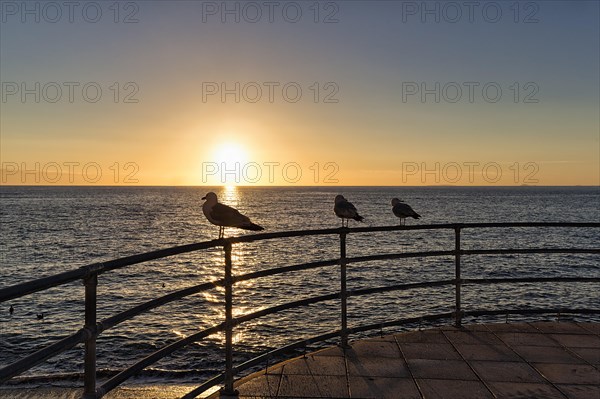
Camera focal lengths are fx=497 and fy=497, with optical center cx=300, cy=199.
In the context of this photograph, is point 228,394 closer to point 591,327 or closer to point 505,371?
point 505,371

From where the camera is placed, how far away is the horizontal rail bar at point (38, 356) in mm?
2051

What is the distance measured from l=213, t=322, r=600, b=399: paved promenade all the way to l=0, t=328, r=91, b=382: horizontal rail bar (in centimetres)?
212

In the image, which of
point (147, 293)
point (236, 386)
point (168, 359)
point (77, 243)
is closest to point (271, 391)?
point (236, 386)

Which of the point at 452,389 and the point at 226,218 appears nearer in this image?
the point at 452,389

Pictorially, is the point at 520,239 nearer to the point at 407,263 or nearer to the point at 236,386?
the point at 407,263

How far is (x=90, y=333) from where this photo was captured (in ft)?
8.88

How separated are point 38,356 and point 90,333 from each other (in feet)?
1.45

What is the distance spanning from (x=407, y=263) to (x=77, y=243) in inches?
1543

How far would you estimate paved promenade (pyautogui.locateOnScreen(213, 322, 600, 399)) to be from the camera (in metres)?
4.43

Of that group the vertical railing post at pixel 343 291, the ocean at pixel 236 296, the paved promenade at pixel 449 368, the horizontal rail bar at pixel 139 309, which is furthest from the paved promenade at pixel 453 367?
the ocean at pixel 236 296

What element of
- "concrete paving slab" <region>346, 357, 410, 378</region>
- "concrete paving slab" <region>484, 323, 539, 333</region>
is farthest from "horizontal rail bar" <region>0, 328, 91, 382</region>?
"concrete paving slab" <region>484, 323, 539, 333</region>

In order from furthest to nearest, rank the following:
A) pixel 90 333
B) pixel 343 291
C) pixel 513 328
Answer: pixel 513 328
pixel 343 291
pixel 90 333

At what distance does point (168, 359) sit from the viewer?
60.2 ft

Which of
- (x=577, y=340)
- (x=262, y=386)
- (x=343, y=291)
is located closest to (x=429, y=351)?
(x=343, y=291)
